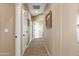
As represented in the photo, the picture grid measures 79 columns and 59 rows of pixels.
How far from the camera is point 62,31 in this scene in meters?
2.95

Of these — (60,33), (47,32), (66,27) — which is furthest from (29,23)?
(66,27)

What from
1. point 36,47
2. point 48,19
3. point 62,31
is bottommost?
point 36,47

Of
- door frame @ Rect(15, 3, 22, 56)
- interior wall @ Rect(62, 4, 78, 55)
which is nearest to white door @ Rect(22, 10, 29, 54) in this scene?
door frame @ Rect(15, 3, 22, 56)

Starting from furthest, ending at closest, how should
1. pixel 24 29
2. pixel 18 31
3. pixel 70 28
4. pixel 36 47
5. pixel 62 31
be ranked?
Answer: pixel 36 47 < pixel 24 29 < pixel 18 31 < pixel 62 31 < pixel 70 28

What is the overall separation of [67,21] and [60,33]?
1.43 feet

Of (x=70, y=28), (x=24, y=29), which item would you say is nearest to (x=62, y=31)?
(x=70, y=28)

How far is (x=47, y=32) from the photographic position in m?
3.65

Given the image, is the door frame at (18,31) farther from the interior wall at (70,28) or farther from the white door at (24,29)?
the interior wall at (70,28)

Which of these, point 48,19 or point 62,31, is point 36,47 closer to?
point 48,19

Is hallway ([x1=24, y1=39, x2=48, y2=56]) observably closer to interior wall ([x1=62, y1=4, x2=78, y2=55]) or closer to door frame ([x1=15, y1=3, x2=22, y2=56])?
door frame ([x1=15, y1=3, x2=22, y2=56])

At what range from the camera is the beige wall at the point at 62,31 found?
8.13 ft

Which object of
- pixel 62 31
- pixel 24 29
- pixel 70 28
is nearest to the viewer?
pixel 70 28

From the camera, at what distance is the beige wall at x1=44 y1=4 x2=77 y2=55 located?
8.13 feet

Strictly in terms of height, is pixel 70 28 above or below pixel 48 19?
below
